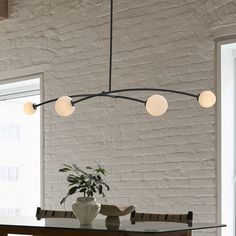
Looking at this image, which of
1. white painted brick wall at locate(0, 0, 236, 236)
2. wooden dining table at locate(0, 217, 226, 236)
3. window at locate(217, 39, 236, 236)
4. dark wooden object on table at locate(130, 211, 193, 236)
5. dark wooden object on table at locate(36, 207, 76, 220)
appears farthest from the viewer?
white painted brick wall at locate(0, 0, 236, 236)

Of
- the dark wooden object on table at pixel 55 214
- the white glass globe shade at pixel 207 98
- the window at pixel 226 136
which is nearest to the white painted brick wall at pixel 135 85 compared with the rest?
the window at pixel 226 136

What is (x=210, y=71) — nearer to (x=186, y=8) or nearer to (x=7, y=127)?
(x=186, y=8)

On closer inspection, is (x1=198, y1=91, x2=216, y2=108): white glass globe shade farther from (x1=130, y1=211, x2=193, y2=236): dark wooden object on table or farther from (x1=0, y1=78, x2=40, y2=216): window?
(x1=0, y1=78, x2=40, y2=216): window

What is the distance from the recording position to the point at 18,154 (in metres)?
5.71

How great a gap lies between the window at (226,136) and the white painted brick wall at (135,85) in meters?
0.06

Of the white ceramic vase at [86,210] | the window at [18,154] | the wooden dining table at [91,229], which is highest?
the window at [18,154]

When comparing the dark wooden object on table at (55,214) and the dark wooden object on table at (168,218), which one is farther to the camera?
the dark wooden object on table at (55,214)

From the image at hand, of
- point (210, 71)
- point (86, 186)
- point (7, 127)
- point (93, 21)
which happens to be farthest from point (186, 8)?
point (7, 127)

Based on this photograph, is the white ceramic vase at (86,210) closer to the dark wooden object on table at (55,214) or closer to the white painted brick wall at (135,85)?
the dark wooden object on table at (55,214)

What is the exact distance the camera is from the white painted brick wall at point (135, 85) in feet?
13.4

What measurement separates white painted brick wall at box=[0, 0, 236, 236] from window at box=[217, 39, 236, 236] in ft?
0.19

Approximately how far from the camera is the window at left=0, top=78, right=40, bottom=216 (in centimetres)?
561

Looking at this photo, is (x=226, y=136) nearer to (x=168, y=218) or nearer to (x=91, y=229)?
(x=168, y=218)

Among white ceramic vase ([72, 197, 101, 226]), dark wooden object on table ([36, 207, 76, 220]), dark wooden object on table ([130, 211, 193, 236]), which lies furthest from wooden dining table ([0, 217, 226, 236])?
dark wooden object on table ([36, 207, 76, 220])
